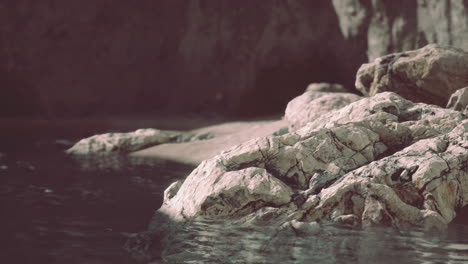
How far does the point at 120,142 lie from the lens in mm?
16062

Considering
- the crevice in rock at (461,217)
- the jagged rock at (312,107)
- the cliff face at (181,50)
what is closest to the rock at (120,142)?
the jagged rock at (312,107)

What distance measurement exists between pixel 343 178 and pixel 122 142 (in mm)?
8822

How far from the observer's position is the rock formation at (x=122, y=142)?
16.0 m

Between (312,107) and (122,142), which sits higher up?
(312,107)

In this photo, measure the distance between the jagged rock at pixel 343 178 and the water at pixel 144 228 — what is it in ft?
0.88

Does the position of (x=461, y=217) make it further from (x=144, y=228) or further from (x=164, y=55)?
(x=164, y=55)

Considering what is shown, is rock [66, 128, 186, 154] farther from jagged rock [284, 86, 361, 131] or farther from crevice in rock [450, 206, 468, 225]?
crevice in rock [450, 206, 468, 225]

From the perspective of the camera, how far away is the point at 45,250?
6.78 metres

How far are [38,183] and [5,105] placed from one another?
12.7 metres

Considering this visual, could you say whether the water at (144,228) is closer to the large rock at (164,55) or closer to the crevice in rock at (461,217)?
the crevice in rock at (461,217)

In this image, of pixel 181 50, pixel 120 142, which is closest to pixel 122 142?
pixel 120 142

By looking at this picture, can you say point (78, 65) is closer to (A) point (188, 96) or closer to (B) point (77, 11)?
(B) point (77, 11)

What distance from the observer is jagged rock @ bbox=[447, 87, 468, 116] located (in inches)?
449

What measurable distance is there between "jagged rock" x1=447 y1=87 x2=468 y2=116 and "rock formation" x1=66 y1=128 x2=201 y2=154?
267 inches
